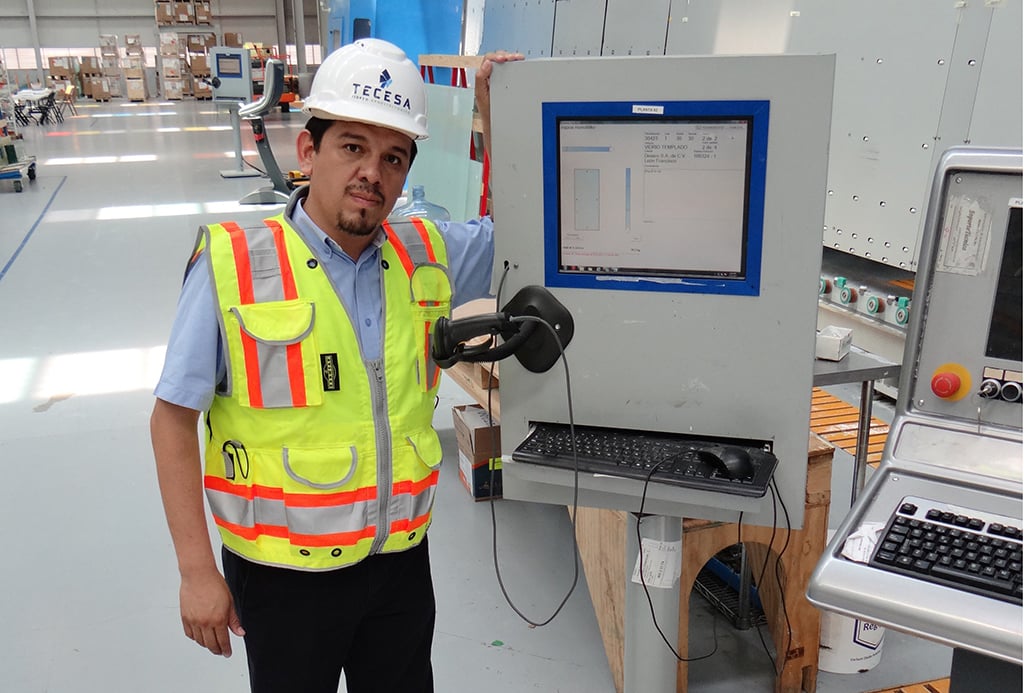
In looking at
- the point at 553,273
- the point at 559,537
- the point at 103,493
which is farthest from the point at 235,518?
the point at 103,493

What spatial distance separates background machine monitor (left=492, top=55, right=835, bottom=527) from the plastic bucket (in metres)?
0.87

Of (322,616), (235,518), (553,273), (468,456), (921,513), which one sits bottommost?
(468,456)

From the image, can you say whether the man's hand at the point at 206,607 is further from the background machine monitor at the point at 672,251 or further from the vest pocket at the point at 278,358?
the background machine monitor at the point at 672,251

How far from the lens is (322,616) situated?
147 centimetres

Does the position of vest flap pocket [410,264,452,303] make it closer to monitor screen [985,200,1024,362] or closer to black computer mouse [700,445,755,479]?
black computer mouse [700,445,755,479]

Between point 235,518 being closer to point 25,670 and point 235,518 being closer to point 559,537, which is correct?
point 25,670

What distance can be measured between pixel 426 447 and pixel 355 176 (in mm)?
474

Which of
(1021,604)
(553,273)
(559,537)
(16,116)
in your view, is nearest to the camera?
(1021,604)

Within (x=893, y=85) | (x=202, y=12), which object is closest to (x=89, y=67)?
(x=202, y=12)

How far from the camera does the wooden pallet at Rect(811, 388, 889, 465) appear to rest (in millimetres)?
2576

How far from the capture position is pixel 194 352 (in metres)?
1.32

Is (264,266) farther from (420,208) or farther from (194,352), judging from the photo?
(420,208)

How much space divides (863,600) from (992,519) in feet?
0.83

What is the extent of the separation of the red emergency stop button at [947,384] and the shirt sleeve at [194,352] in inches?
45.1
